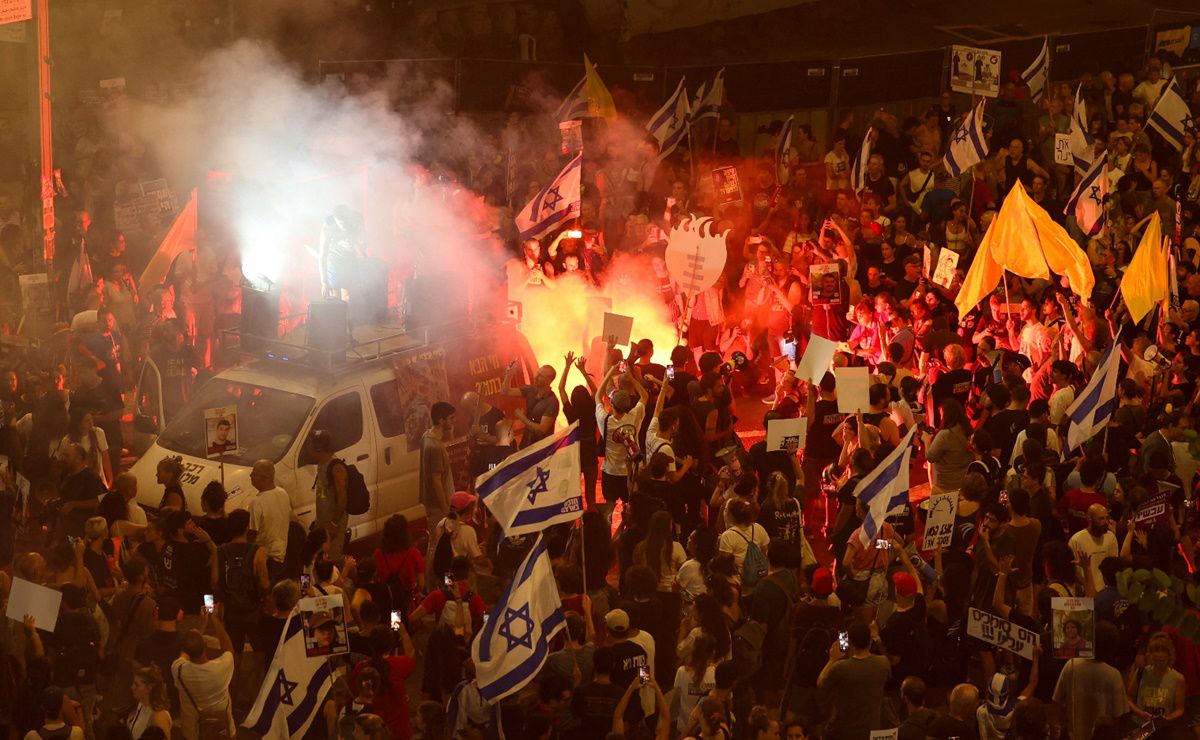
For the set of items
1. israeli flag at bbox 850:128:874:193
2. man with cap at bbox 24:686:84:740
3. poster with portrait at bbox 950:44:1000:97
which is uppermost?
poster with portrait at bbox 950:44:1000:97

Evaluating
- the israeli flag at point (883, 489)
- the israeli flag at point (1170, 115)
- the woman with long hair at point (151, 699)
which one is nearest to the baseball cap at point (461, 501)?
the woman with long hair at point (151, 699)

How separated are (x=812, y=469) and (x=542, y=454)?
13.6ft

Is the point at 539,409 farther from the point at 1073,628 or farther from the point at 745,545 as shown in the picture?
the point at 1073,628

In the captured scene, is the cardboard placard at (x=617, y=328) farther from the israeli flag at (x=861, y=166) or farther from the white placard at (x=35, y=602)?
the white placard at (x=35, y=602)

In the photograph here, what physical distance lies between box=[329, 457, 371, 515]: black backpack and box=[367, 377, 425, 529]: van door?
954mm

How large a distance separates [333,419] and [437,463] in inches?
37.4

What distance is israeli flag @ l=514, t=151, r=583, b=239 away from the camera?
53.3ft

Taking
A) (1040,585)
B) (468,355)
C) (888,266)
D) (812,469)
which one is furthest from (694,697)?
(888,266)

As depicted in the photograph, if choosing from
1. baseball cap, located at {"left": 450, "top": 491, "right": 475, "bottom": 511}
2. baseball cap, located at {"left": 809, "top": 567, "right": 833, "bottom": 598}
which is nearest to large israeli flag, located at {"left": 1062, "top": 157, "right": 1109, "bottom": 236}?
baseball cap, located at {"left": 809, "top": 567, "right": 833, "bottom": 598}

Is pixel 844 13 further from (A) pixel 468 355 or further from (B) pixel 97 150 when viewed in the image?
(A) pixel 468 355

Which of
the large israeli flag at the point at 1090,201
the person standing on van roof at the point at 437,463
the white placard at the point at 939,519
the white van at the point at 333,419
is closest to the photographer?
the white placard at the point at 939,519

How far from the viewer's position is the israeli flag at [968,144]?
1756cm

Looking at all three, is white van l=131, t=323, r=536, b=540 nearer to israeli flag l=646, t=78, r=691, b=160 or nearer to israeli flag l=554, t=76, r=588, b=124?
israeli flag l=554, t=76, r=588, b=124

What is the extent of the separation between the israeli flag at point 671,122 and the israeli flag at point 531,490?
11.9m
